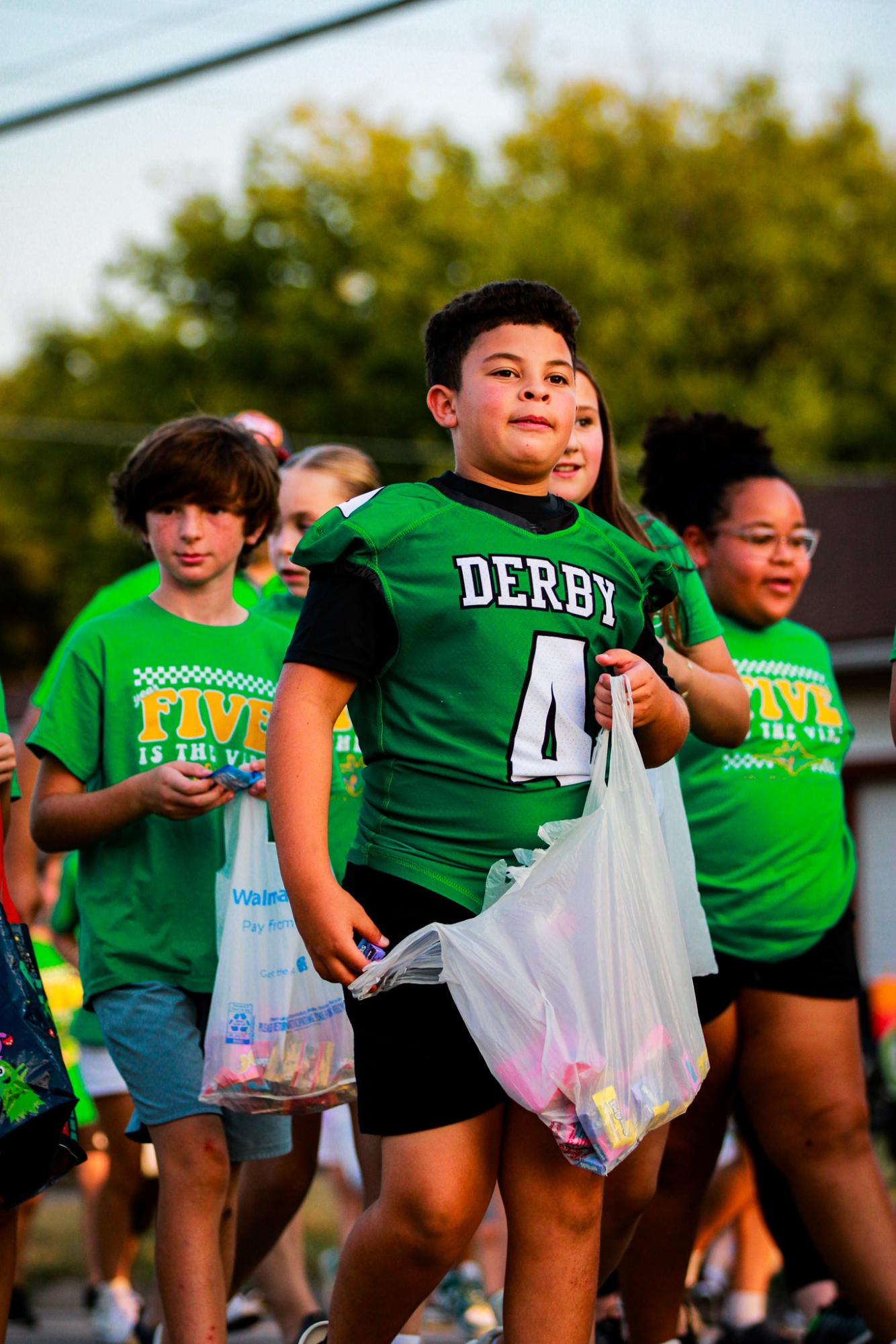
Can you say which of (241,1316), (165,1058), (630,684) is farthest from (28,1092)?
(241,1316)

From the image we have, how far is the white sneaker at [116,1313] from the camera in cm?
562

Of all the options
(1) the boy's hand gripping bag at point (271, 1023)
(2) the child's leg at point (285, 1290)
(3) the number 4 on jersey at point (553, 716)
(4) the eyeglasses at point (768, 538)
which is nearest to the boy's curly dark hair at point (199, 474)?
(1) the boy's hand gripping bag at point (271, 1023)

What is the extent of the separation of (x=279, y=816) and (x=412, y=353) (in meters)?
26.7

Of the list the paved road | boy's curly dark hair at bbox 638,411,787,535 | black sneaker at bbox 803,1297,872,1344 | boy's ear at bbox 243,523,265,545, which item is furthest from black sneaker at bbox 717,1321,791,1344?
boy's ear at bbox 243,523,265,545

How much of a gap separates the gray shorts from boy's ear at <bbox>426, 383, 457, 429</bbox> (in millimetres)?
1477

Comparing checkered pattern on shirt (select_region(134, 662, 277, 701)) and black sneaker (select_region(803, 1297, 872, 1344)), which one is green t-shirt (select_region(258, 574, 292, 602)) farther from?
black sneaker (select_region(803, 1297, 872, 1344))

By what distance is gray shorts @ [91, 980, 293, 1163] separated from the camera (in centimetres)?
361

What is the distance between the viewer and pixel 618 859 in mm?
2811

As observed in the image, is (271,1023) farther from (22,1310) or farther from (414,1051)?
(22,1310)

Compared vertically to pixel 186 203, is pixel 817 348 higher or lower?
lower

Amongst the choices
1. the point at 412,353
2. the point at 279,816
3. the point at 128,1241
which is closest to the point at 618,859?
the point at 279,816

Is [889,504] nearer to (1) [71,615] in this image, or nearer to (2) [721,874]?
(2) [721,874]

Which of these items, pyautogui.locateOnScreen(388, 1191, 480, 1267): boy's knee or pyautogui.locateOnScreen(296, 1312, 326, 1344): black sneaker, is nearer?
pyautogui.locateOnScreen(388, 1191, 480, 1267): boy's knee

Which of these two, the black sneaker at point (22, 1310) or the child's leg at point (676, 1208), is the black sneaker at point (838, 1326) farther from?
the black sneaker at point (22, 1310)
